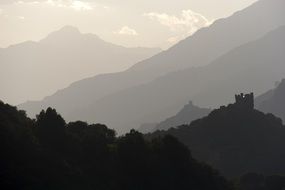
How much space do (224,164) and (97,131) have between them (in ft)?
153

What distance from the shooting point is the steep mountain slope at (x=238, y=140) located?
119 m

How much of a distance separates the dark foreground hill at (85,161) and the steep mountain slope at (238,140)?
37680 millimetres

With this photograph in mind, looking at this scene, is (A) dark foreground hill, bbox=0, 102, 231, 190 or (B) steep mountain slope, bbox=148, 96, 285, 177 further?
(B) steep mountain slope, bbox=148, 96, 285, 177

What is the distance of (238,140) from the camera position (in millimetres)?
126688

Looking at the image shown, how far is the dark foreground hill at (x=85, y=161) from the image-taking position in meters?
62.8

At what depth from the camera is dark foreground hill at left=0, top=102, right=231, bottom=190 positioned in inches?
2474

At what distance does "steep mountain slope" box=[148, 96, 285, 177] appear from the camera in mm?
118938

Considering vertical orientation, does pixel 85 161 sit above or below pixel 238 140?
below

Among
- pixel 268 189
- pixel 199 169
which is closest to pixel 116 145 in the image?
pixel 199 169

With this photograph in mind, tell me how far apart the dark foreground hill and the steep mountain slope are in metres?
37.7

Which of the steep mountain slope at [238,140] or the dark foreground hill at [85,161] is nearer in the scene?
the dark foreground hill at [85,161]

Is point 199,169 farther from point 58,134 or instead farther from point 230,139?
point 230,139

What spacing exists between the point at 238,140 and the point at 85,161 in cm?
6228

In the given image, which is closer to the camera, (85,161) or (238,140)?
(85,161)
